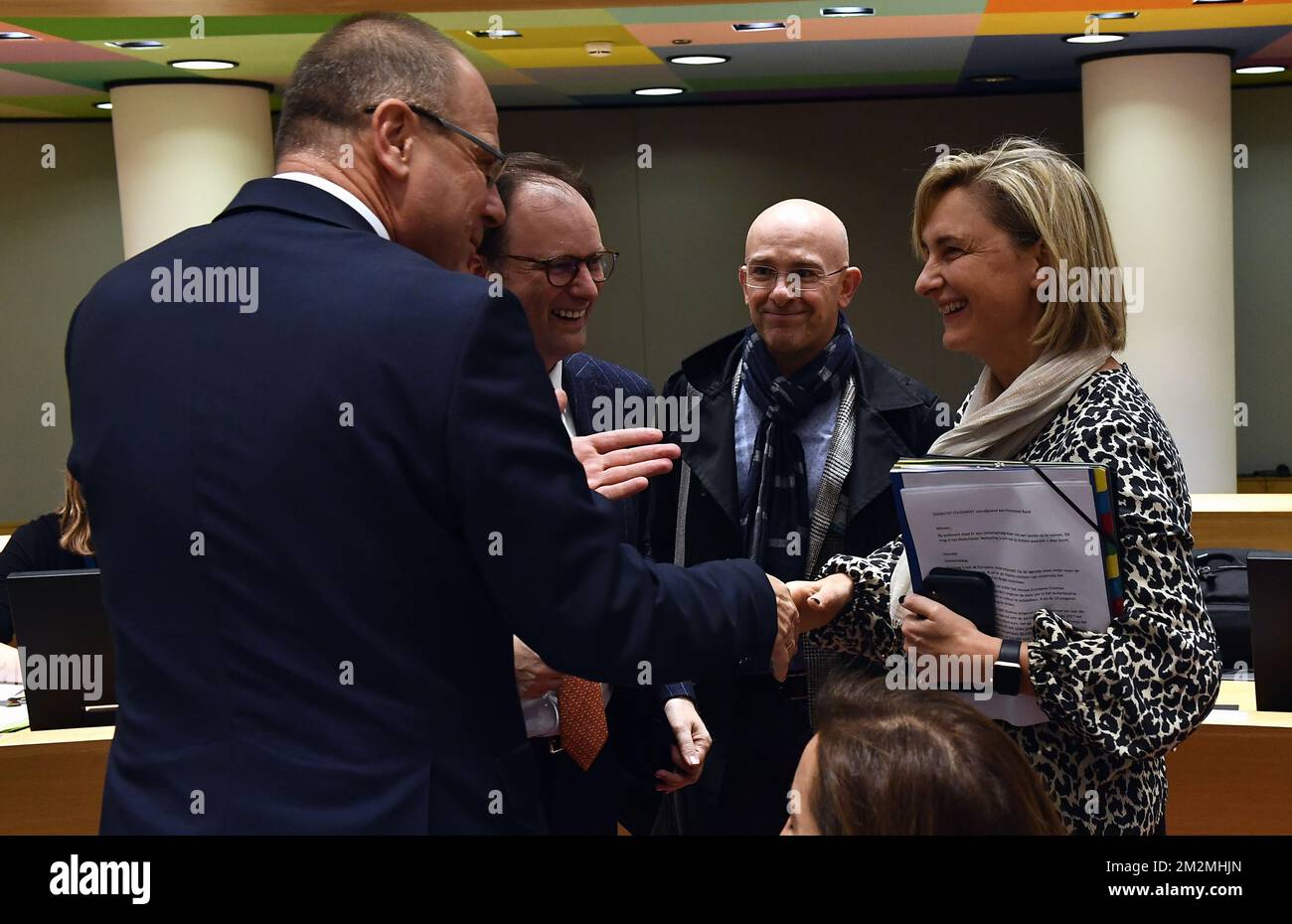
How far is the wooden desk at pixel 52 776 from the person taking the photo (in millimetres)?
3123

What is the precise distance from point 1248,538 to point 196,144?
6147 millimetres

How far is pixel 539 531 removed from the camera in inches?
56.0

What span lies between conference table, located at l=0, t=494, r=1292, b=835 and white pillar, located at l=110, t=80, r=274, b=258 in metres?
5.28

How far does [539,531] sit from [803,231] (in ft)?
5.80

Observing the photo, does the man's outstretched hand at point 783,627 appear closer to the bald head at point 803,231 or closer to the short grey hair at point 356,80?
the short grey hair at point 356,80

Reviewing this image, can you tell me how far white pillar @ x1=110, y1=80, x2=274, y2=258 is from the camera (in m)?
7.88

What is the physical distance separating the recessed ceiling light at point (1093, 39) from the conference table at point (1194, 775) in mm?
4970

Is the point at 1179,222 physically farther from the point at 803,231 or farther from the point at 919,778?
the point at 919,778

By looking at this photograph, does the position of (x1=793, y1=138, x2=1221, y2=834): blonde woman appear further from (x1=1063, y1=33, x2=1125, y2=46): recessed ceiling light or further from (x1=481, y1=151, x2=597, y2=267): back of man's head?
(x1=1063, y1=33, x2=1125, y2=46): recessed ceiling light

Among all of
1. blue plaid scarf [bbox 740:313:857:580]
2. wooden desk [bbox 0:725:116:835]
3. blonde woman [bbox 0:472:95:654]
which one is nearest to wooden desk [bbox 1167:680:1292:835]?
blue plaid scarf [bbox 740:313:857:580]

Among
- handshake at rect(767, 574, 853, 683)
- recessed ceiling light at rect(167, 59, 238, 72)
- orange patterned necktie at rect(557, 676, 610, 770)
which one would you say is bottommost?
orange patterned necktie at rect(557, 676, 610, 770)

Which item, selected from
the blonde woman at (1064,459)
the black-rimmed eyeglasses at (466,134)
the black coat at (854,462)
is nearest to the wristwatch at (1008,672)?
the blonde woman at (1064,459)

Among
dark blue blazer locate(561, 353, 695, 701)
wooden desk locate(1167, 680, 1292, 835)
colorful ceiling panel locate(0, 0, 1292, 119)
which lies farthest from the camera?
colorful ceiling panel locate(0, 0, 1292, 119)
